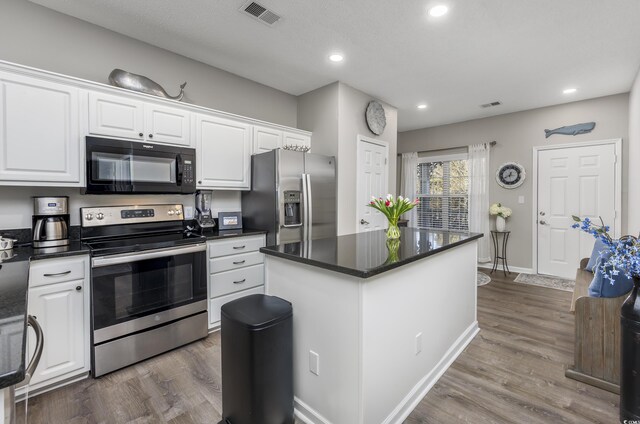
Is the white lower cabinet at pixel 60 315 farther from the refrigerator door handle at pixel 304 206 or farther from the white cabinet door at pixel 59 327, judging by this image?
the refrigerator door handle at pixel 304 206

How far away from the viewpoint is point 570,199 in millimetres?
4551

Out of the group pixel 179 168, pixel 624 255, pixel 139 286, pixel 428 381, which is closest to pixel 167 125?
pixel 179 168

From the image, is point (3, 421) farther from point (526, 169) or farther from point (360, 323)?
point (526, 169)

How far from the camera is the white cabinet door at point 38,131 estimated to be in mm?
2027

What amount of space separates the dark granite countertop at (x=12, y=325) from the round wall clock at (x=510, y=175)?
5868 millimetres

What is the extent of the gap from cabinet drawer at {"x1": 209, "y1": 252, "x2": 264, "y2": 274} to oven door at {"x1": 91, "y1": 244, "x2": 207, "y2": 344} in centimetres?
12

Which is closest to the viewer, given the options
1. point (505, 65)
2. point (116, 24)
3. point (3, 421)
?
point (3, 421)

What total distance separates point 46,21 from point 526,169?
615 cm

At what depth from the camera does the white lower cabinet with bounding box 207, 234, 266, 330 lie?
2.79 m

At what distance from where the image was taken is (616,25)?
8.38 feet

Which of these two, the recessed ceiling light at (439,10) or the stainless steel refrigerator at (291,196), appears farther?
the stainless steel refrigerator at (291,196)

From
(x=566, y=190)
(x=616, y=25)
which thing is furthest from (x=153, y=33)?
(x=566, y=190)

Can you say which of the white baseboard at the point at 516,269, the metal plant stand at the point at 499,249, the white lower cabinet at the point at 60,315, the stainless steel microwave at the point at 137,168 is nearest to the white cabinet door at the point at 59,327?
the white lower cabinet at the point at 60,315

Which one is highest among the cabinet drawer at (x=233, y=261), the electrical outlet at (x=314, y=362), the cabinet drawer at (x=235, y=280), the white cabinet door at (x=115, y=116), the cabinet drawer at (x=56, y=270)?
the white cabinet door at (x=115, y=116)
